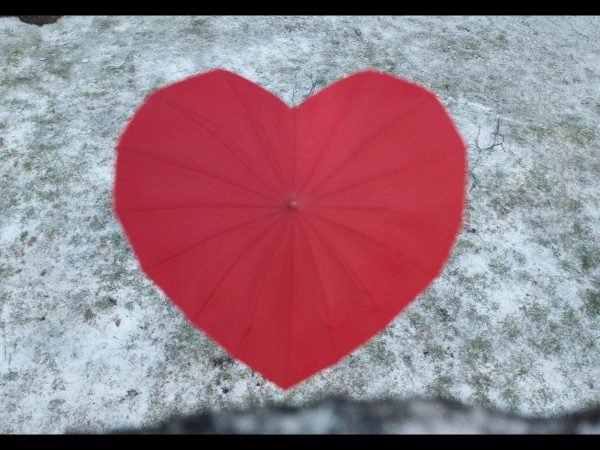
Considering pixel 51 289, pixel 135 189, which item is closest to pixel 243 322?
pixel 135 189

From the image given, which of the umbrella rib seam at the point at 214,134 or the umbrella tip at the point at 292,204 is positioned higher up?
the umbrella rib seam at the point at 214,134

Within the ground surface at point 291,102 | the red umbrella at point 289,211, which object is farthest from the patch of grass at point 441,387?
the red umbrella at point 289,211

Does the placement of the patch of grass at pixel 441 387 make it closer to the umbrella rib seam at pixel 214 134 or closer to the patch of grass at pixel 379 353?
the patch of grass at pixel 379 353

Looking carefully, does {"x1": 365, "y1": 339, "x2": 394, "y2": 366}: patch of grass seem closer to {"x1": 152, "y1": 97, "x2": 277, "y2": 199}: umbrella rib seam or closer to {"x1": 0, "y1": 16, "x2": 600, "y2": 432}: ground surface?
{"x1": 0, "y1": 16, "x2": 600, "y2": 432}: ground surface

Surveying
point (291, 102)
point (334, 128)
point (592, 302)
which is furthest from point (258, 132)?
point (592, 302)

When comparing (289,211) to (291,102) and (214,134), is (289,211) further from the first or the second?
(291,102)
